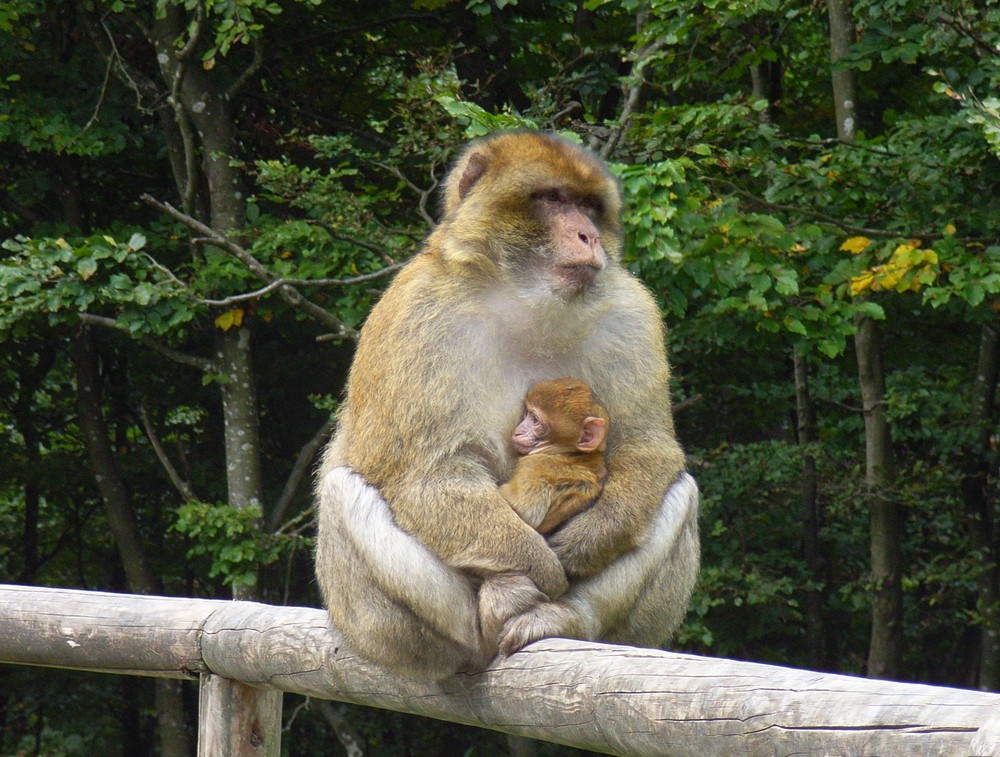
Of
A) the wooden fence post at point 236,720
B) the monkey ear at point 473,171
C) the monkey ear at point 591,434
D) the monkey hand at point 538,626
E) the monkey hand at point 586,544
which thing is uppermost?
the monkey ear at point 473,171

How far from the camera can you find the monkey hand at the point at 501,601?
2.82 metres

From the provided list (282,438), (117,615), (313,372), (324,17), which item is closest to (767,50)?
(324,17)

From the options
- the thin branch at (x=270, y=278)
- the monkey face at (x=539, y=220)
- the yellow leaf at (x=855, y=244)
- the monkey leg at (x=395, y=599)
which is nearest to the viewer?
the monkey leg at (x=395, y=599)

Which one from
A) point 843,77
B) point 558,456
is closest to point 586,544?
point 558,456

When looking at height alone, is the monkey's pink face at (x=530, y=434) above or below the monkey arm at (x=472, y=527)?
above

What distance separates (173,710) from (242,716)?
20.5 ft

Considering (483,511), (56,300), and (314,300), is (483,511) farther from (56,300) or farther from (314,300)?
(314,300)

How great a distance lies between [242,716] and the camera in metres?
3.36

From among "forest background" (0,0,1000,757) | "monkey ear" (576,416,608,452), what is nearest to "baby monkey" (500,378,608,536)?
"monkey ear" (576,416,608,452)

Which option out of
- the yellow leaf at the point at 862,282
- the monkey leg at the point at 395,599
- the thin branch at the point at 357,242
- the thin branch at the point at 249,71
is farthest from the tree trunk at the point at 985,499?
the monkey leg at the point at 395,599

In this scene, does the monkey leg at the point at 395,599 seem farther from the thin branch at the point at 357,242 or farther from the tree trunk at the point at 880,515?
the tree trunk at the point at 880,515

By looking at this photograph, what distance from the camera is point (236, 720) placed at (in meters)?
3.35

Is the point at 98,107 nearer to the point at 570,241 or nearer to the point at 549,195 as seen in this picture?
the point at 549,195

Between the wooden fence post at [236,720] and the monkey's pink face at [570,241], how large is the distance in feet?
4.67
